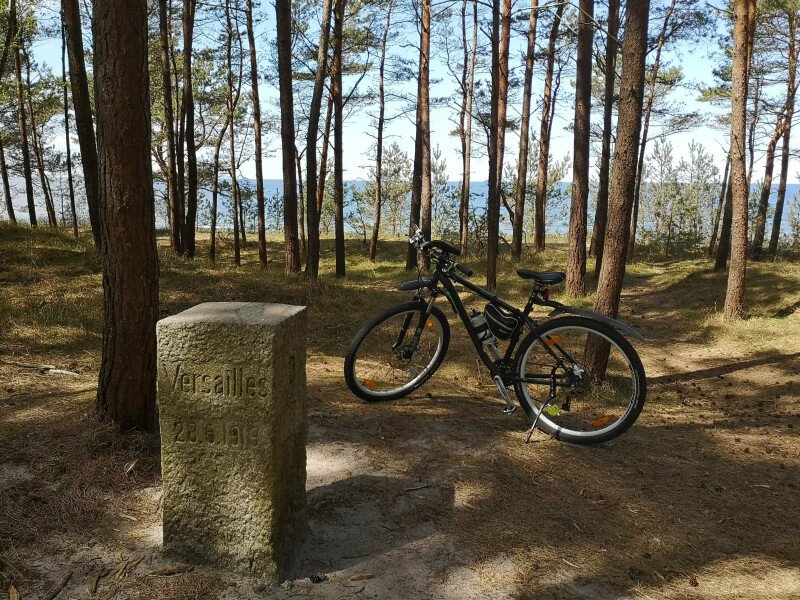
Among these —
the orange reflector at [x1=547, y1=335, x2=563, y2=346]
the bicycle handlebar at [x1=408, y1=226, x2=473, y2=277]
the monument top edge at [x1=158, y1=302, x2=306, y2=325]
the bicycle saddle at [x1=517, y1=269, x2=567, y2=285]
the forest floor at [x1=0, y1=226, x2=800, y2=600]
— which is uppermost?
the bicycle handlebar at [x1=408, y1=226, x2=473, y2=277]

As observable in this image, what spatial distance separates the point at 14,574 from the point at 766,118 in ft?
75.5

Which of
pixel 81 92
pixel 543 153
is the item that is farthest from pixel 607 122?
pixel 81 92

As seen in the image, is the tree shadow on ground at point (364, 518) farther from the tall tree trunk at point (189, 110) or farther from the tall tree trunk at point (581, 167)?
the tall tree trunk at point (189, 110)

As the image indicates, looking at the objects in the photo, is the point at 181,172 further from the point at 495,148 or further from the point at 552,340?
the point at 552,340

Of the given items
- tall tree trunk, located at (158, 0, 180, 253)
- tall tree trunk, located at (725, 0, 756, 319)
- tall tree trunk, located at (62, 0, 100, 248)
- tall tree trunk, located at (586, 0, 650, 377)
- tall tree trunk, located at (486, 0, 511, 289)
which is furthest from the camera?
tall tree trunk, located at (158, 0, 180, 253)

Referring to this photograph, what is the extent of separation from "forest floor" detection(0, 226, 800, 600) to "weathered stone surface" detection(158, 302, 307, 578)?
182 mm

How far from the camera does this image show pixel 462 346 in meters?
8.30

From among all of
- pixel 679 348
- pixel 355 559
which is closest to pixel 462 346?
pixel 679 348

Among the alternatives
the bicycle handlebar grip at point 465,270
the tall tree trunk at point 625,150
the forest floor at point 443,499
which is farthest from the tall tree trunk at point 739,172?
the bicycle handlebar grip at point 465,270

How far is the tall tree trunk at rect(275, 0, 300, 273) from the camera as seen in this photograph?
12008mm

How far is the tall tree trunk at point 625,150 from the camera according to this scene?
5965mm

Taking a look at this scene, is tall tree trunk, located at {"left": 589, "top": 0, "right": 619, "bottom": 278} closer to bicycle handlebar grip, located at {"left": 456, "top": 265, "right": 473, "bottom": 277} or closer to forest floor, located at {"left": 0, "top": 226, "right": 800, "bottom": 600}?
forest floor, located at {"left": 0, "top": 226, "right": 800, "bottom": 600}

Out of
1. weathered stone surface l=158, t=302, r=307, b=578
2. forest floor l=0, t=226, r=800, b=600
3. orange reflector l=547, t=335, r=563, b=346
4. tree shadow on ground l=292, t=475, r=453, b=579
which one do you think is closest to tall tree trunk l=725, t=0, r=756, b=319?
forest floor l=0, t=226, r=800, b=600

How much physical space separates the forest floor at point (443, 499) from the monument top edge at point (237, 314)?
125 cm
